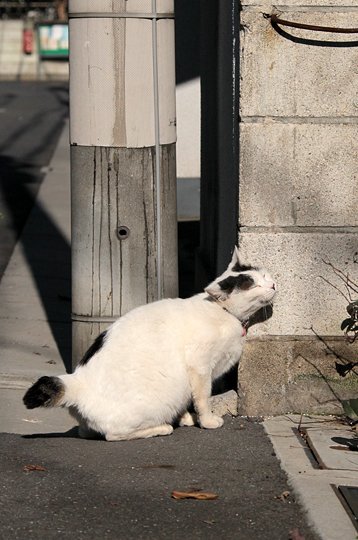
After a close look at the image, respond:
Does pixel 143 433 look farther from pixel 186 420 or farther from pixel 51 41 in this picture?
pixel 51 41

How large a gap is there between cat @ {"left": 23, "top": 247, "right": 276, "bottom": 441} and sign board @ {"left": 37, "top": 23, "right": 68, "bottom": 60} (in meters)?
33.8

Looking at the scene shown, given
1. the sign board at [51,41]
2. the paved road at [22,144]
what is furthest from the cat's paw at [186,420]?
the sign board at [51,41]

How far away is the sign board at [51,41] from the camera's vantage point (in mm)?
38219

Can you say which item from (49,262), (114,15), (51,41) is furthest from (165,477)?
(51,41)

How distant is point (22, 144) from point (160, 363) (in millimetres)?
12858

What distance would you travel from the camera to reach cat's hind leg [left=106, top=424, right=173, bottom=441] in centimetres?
523

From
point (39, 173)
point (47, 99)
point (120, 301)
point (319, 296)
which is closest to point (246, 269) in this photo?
point (319, 296)

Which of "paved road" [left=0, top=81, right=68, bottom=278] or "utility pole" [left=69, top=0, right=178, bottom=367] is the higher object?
"utility pole" [left=69, top=0, right=178, bottom=367]

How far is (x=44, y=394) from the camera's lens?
197 inches

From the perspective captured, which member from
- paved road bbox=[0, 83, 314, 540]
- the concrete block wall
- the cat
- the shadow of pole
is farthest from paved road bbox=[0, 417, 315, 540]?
the shadow of pole

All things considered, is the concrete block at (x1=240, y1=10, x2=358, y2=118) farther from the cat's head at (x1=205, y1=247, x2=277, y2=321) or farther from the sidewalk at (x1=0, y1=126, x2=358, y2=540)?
the sidewalk at (x1=0, y1=126, x2=358, y2=540)

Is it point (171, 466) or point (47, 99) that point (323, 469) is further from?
point (47, 99)

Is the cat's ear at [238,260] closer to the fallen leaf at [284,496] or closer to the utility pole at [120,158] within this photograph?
the utility pole at [120,158]

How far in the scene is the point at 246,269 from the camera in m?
5.44
